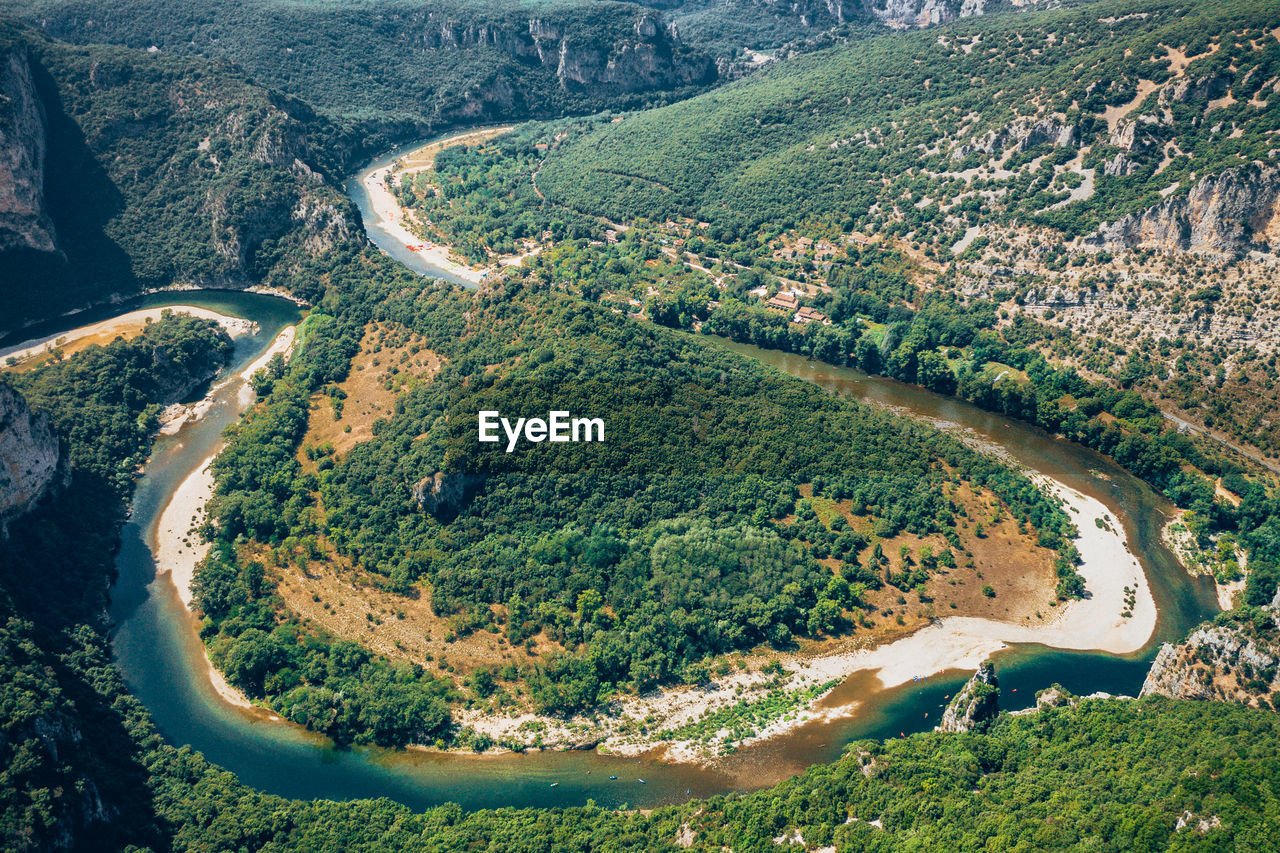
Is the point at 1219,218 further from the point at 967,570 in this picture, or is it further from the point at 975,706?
the point at 975,706

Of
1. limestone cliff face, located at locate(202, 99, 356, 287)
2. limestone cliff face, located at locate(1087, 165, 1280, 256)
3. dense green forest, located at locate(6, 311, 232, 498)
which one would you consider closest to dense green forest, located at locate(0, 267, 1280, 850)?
dense green forest, located at locate(6, 311, 232, 498)

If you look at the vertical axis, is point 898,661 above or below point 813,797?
below

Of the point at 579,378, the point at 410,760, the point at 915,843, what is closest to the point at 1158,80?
the point at 579,378

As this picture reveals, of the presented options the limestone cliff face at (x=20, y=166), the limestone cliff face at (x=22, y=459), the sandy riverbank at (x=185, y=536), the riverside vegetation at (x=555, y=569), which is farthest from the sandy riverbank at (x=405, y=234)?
the limestone cliff face at (x=22, y=459)

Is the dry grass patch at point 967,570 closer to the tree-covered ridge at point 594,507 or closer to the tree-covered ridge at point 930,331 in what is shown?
the tree-covered ridge at point 594,507

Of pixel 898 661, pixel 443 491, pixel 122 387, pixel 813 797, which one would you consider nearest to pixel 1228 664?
pixel 898 661

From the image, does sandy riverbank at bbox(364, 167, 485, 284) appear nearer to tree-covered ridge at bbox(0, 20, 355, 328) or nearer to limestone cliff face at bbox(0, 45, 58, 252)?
tree-covered ridge at bbox(0, 20, 355, 328)
